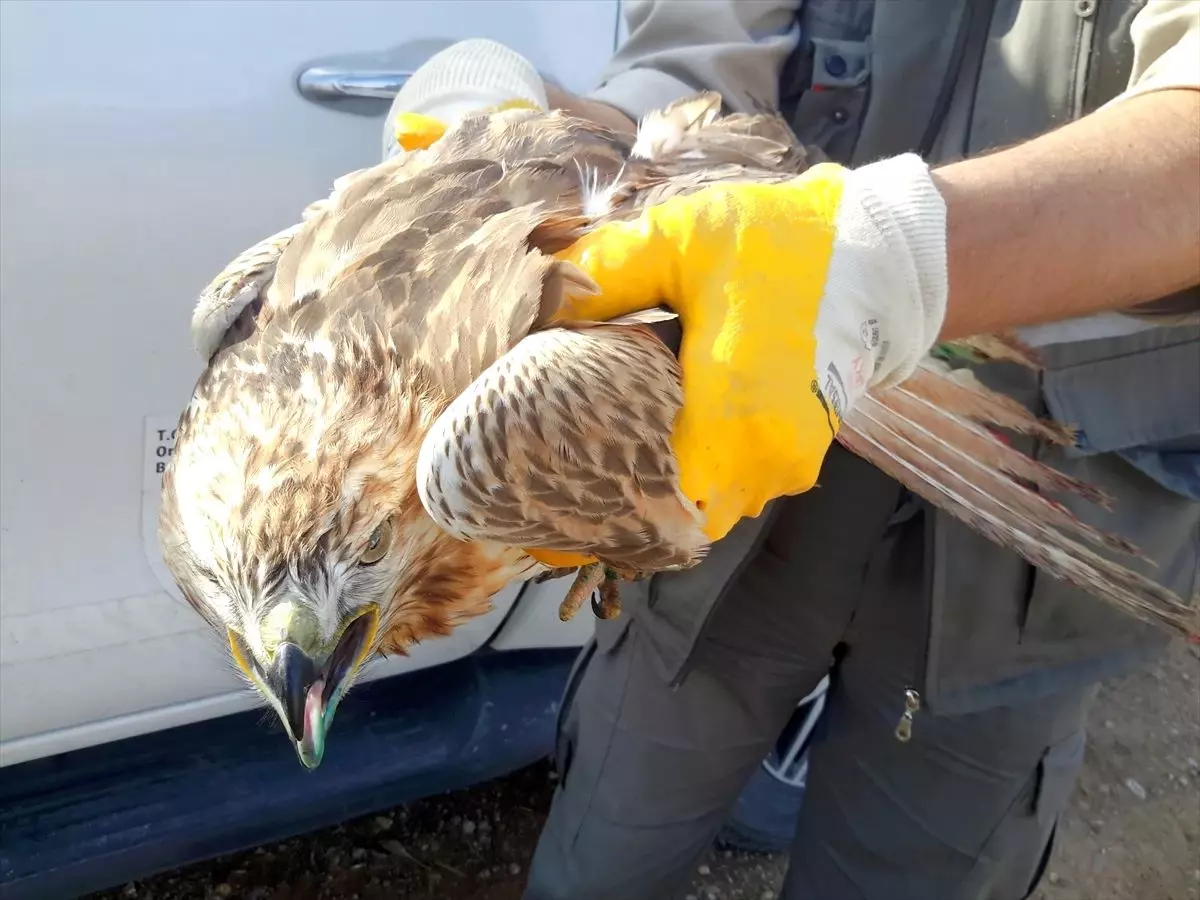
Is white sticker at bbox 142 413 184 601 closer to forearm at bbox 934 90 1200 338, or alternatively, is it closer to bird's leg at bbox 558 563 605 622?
bird's leg at bbox 558 563 605 622

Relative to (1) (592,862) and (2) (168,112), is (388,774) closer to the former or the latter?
(1) (592,862)

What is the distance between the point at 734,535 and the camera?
2111mm

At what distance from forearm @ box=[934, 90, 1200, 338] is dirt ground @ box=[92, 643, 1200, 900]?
8.04 ft

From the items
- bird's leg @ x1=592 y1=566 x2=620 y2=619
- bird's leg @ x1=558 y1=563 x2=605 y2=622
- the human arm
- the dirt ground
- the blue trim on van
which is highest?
the human arm

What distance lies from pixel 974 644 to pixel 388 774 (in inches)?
63.1

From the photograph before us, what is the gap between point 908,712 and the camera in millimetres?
2158

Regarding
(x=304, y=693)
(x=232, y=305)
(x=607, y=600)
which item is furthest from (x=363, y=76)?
(x=304, y=693)

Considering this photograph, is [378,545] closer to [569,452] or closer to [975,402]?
[569,452]

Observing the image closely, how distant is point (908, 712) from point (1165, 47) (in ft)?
4.51

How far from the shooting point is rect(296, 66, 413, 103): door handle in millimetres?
2238

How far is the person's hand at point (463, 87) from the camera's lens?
85.4 inches

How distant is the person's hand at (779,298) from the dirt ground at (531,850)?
209 cm

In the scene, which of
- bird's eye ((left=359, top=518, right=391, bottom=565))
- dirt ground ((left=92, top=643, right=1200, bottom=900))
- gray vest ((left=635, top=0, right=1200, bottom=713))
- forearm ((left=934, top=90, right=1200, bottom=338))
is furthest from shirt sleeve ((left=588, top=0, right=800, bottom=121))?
dirt ground ((left=92, top=643, right=1200, bottom=900))

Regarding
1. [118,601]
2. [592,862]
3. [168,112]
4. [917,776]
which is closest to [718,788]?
[592,862]
